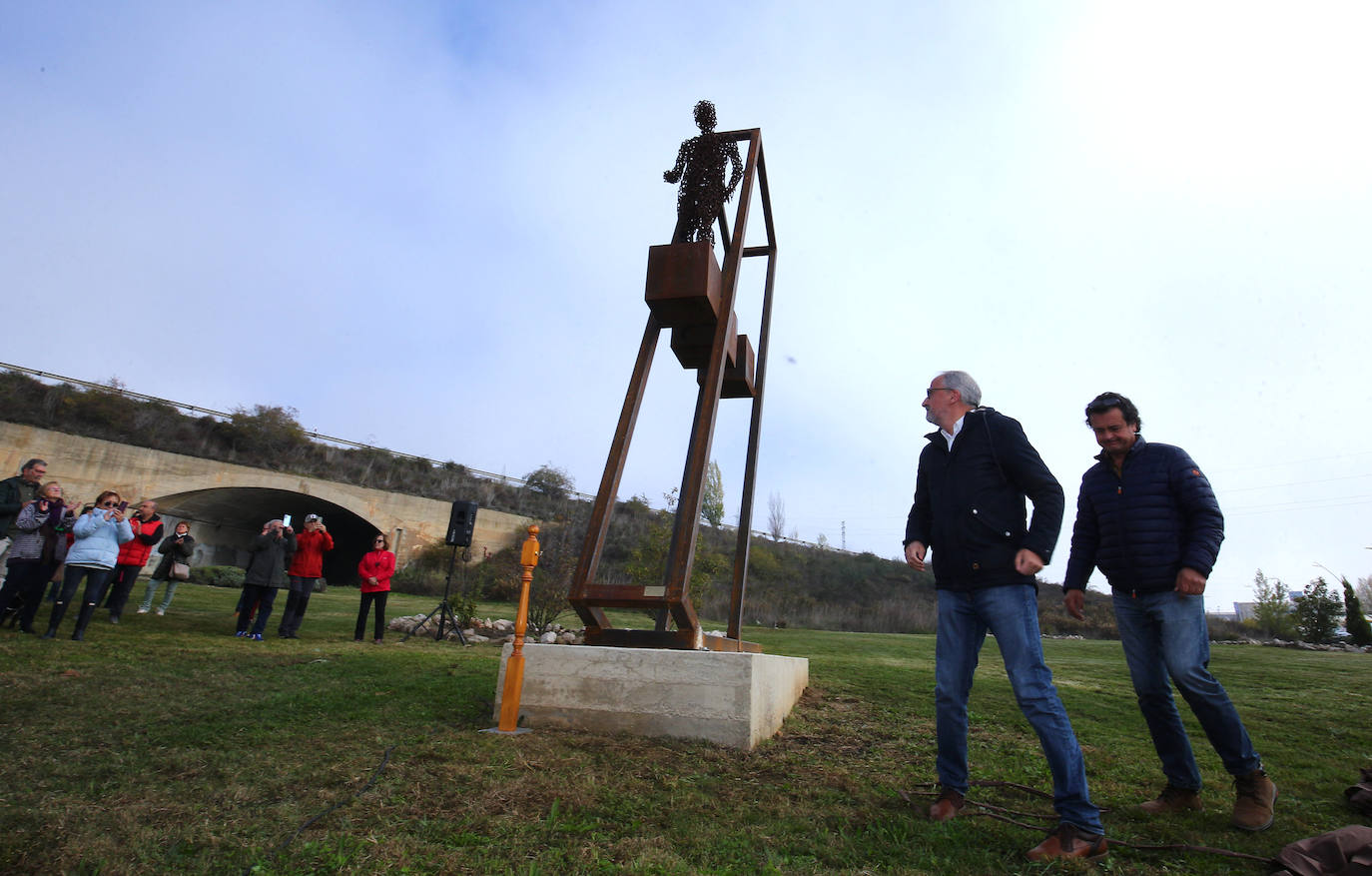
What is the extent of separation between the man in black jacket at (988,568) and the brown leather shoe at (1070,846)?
1cm

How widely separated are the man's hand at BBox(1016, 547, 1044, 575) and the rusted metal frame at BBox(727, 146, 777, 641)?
2.26m

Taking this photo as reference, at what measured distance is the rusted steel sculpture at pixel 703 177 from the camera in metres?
4.68

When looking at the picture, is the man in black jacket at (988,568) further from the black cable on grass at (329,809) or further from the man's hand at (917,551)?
the black cable on grass at (329,809)

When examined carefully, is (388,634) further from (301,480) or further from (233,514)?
(233,514)

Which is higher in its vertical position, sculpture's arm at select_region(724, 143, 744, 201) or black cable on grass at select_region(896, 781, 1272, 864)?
sculpture's arm at select_region(724, 143, 744, 201)

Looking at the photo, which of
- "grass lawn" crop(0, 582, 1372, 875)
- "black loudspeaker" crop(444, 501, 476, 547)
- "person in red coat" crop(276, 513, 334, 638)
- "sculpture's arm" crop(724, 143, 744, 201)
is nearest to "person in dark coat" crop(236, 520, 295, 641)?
"person in red coat" crop(276, 513, 334, 638)

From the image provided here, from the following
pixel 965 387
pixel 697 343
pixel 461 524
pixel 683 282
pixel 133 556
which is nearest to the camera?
pixel 965 387

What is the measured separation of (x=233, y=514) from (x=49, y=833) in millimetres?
26668

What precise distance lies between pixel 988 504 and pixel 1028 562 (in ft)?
0.86

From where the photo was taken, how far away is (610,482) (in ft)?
13.2

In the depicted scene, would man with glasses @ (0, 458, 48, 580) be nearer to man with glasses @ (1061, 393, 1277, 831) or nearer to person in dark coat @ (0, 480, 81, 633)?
person in dark coat @ (0, 480, 81, 633)

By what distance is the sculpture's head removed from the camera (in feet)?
16.5

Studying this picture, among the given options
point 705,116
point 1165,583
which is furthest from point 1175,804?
point 705,116

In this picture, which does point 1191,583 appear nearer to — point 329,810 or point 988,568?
point 988,568
